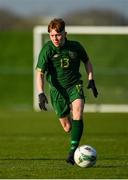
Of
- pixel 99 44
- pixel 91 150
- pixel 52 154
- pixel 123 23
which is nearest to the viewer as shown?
pixel 91 150

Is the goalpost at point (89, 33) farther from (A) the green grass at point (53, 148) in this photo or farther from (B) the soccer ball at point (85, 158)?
(B) the soccer ball at point (85, 158)

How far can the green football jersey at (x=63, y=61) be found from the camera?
501 inches

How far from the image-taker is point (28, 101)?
126 feet

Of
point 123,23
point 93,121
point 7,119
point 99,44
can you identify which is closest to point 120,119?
point 93,121

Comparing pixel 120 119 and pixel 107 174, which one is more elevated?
pixel 107 174

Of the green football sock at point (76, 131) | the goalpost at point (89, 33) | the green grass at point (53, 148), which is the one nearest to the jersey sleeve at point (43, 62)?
the green football sock at point (76, 131)

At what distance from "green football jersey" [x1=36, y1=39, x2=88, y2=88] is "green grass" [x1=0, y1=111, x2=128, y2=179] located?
121 cm

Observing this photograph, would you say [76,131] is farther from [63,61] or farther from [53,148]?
[53,148]

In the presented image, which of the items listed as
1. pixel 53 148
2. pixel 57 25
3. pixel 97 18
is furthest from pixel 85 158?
pixel 97 18

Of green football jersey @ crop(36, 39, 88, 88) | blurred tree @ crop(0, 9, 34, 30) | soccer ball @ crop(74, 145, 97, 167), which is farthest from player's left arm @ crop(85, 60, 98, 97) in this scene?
blurred tree @ crop(0, 9, 34, 30)

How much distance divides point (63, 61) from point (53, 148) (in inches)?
129

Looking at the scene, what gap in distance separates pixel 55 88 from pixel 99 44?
63.9 feet

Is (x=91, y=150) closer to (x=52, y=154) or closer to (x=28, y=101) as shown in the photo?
(x=52, y=154)

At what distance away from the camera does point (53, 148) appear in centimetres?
1572
